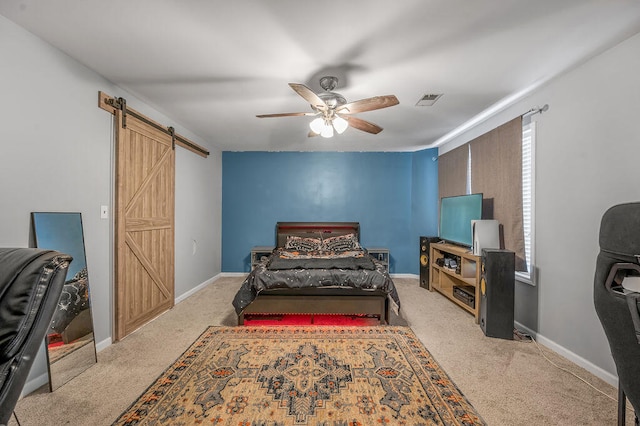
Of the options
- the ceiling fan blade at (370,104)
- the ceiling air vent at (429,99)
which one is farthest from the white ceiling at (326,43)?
the ceiling fan blade at (370,104)

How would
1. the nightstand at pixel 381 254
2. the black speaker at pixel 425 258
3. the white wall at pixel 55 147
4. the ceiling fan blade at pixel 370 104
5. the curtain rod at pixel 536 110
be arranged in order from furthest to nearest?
the nightstand at pixel 381 254 → the black speaker at pixel 425 258 → the curtain rod at pixel 536 110 → the ceiling fan blade at pixel 370 104 → the white wall at pixel 55 147

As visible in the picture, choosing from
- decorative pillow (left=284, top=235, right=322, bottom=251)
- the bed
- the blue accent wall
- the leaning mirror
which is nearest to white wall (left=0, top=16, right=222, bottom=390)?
the leaning mirror

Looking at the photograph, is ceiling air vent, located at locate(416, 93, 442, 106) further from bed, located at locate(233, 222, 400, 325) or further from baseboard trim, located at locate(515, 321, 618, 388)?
baseboard trim, located at locate(515, 321, 618, 388)

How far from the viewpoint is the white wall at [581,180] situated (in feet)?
6.76

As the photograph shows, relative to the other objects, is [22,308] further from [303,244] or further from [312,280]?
[303,244]

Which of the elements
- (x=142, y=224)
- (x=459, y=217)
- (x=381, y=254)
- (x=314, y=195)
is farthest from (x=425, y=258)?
(x=142, y=224)

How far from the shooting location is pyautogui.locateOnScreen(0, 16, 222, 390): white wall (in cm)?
188

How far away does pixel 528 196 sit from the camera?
3010mm

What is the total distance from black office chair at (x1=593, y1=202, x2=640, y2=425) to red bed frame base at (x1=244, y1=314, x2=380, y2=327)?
2397 mm

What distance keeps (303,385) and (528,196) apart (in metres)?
2.98

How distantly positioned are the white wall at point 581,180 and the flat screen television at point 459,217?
A: 880mm

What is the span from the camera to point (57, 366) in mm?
2062

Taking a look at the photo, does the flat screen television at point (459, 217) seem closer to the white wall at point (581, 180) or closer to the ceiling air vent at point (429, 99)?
the white wall at point (581, 180)

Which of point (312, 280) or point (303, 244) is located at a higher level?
point (303, 244)
